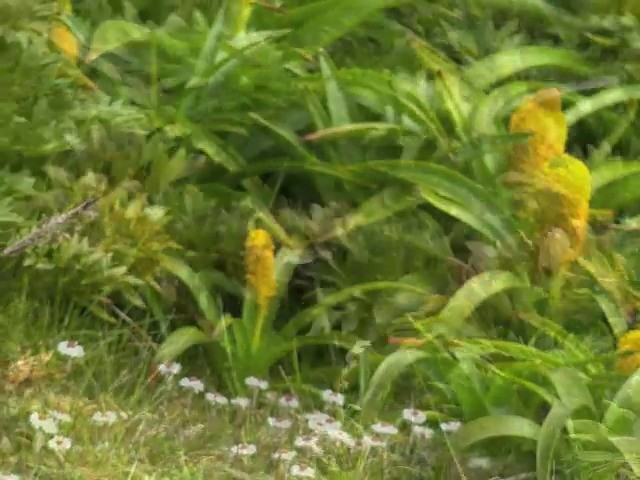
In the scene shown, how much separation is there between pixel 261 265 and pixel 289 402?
347mm

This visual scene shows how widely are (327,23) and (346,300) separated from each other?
3.09 feet

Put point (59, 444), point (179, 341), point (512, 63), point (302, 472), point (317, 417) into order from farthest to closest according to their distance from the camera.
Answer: point (512, 63)
point (179, 341)
point (317, 417)
point (302, 472)
point (59, 444)

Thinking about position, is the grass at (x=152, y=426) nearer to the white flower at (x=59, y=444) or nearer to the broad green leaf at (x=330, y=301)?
the white flower at (x=59, y=444)

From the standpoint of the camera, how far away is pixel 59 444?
79.7 inches

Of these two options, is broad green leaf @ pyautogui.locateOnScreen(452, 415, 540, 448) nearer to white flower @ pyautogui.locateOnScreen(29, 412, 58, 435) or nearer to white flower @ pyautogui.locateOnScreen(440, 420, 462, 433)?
white flower @ pyautogui.locateOnScreen(440, 420, 462, 433)

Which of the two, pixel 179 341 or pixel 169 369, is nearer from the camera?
pixel 169 369

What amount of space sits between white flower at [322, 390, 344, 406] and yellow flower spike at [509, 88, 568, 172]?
77 cm

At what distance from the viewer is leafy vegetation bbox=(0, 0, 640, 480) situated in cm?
230

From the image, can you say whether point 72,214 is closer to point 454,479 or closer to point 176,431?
point 176,431

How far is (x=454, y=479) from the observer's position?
2.28 metres

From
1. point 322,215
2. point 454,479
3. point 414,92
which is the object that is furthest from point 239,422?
point 414,92

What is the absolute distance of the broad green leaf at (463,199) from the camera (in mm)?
2842

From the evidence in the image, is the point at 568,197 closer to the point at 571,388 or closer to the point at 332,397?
the point at 571,388

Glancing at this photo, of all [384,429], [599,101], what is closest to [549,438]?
[384,429]
